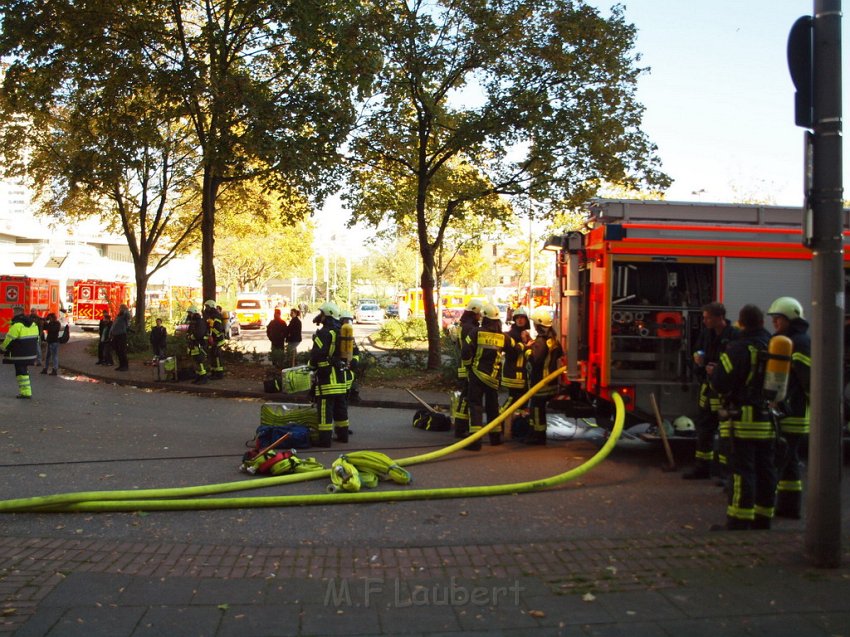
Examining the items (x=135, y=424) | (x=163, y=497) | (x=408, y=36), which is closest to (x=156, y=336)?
(x=135, y=424)

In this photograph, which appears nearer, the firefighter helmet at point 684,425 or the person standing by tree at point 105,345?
the firefighter helmet at point 684,425

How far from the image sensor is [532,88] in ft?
48.6

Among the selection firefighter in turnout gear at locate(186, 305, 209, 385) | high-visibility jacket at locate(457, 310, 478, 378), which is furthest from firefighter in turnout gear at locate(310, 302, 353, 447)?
firefighter in turnout gear at locate(186, 305, 209, 385)

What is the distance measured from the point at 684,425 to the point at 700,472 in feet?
2.75

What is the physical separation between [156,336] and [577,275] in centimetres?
1217

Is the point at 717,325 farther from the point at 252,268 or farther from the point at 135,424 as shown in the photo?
the point at 252,268

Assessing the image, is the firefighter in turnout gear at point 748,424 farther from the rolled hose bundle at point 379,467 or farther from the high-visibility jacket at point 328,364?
the high-visibility jacket at point 328,364

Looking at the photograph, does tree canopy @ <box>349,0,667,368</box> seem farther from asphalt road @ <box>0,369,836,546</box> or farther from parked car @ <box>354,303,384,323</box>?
parked car @ <box>354,303,384,323</box>

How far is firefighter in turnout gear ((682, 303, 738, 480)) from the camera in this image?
7.20 m

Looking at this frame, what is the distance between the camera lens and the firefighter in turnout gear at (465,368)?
361 inches

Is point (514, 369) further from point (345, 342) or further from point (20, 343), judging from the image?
point (20, 343)

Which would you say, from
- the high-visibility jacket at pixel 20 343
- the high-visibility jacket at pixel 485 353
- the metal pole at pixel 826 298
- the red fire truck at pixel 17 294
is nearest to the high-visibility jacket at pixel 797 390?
the metal pole at pixel 826 298

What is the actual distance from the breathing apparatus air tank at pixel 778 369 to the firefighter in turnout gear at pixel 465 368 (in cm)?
423

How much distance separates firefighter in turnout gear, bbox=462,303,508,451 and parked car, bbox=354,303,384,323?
45.3 meters
